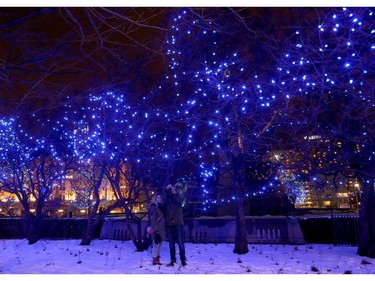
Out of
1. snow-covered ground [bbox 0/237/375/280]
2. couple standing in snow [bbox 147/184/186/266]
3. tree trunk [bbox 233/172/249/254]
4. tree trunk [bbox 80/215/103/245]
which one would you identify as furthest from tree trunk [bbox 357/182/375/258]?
tree trunk [bbox 80/215/103/245]

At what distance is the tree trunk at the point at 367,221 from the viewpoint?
28.7 feet

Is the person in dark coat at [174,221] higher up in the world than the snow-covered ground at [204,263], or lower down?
higher up

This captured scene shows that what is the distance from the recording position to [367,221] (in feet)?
29.7

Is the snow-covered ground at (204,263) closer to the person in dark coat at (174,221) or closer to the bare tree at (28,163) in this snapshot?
the person in dark coat at (174,221)

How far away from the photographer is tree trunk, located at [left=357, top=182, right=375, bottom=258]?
8.76 meters

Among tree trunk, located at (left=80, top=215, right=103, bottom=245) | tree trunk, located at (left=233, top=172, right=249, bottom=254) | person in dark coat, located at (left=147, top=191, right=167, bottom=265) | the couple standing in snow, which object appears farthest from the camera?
tree trunk, located at (left=80, top=215, right=103, bottom=245)

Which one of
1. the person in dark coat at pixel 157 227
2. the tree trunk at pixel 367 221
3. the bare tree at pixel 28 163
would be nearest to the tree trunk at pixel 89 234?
the bare tree at pixel 28 163

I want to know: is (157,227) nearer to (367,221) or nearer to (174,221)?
(174,221)

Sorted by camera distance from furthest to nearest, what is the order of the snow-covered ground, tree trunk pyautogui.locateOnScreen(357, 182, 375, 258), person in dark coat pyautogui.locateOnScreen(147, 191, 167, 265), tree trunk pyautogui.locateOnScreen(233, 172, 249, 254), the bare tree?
the bare tree, tree trunk pyautogui.locateOnScreen(233, 172, 249, 254), tree trunk pyautogui.locateOnScreen(357, 182, 375, 258), person in dark coat pyautogui.locateOnScreen(147, 191, 167, 265), the snow-covered ground

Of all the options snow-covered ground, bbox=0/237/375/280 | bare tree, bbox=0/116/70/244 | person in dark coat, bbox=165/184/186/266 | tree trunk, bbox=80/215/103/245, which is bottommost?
snow-covered ground, bbox=0/237/375/280

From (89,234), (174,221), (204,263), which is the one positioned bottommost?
(204,263)

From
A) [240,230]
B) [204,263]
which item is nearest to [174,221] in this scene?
[204,263]

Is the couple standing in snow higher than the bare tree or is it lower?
lower

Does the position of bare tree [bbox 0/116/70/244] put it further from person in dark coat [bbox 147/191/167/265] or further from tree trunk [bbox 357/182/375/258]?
tree trunk [bbox 357/182/375/258]
